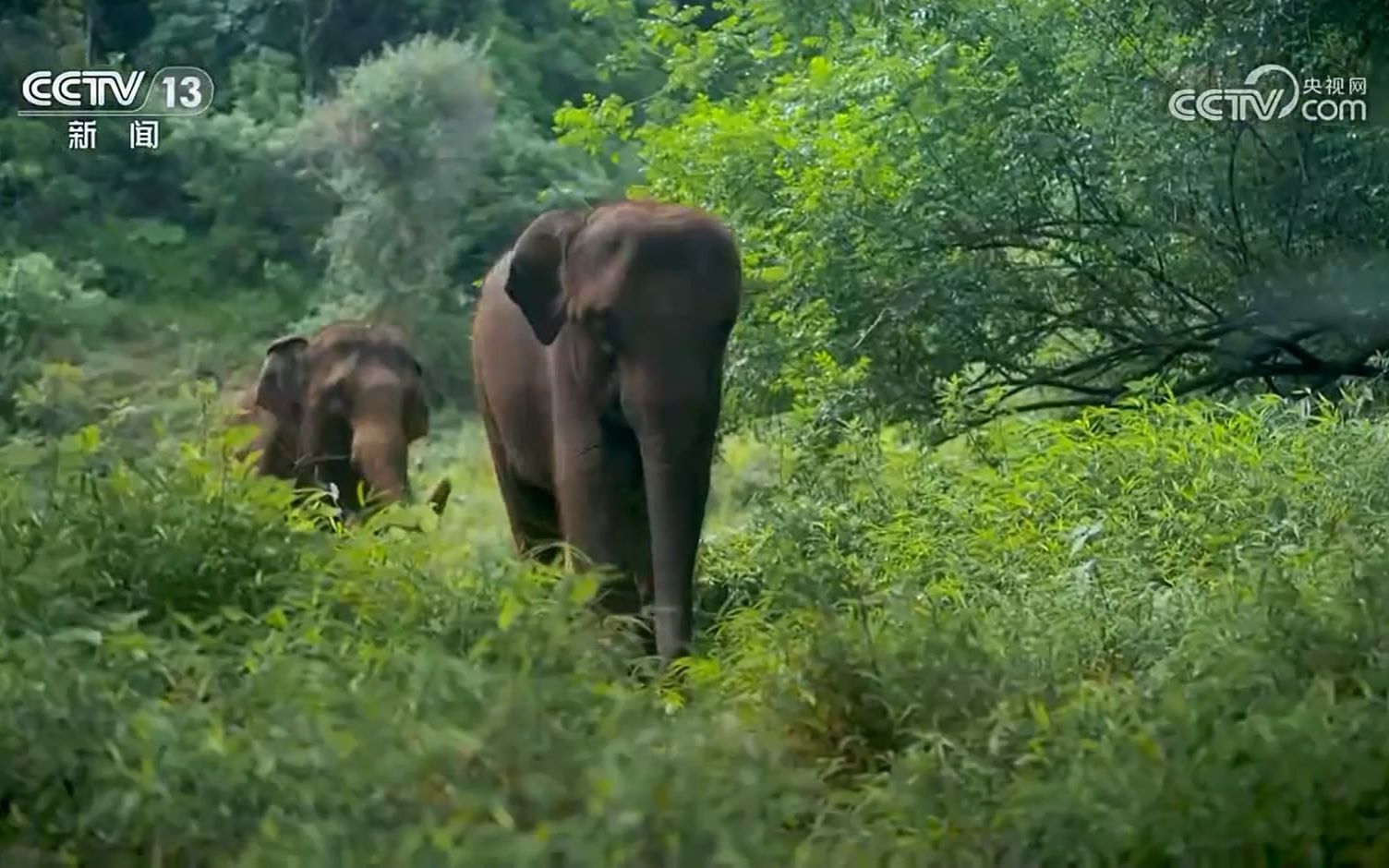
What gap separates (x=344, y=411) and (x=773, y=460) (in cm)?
102

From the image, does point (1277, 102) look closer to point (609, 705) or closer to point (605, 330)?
point (605, 330)

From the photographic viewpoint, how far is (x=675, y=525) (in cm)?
425

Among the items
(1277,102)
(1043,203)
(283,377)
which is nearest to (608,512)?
(283,377)

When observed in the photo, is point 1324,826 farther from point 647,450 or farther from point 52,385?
point 52,385

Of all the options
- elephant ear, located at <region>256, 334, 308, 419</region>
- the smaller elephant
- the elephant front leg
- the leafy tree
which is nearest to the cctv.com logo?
the leafy tree

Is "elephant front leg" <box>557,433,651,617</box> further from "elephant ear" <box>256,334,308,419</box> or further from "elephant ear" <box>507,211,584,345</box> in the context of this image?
"elephant ear" <box>256,334,308,419</box>

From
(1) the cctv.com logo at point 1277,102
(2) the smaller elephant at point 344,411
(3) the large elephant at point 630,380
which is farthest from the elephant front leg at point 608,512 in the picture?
(1) the cctv.com logo at point 1277,102

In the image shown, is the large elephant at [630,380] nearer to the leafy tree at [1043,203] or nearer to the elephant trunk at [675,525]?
the elephant trunk at [675,525]

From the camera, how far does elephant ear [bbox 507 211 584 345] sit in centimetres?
468

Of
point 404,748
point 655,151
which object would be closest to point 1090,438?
point 655,151

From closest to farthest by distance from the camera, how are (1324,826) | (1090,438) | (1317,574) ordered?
(1324,826) < (1317,574) < (1090,438)

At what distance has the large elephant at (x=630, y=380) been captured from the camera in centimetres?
431

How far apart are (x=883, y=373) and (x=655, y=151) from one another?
0.87 m

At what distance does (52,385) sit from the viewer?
165 inches
